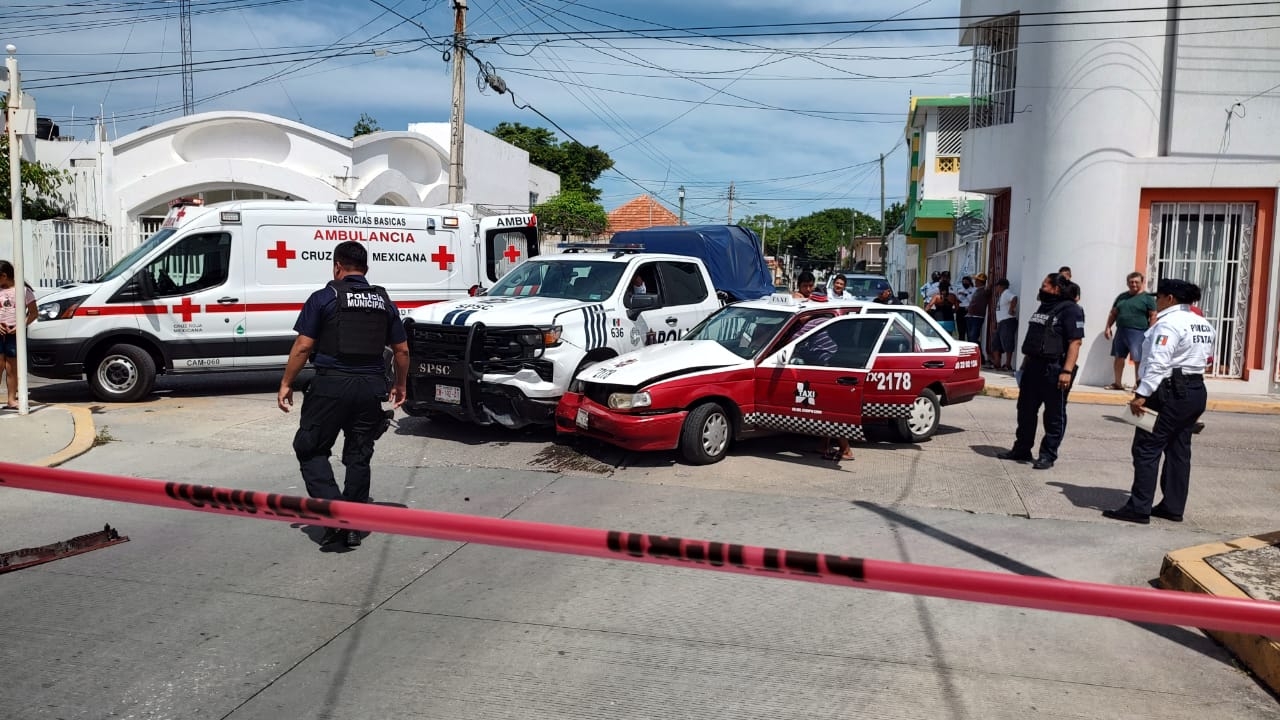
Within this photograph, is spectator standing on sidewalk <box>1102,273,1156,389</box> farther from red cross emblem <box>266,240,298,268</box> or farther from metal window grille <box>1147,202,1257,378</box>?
red cross emblem <box>266,240,298,268</box>

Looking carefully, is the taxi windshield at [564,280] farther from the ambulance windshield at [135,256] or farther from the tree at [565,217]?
the tree at [565,217]

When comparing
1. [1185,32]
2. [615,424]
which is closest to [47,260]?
[615,424]

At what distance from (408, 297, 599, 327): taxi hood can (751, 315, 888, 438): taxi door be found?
7.00 feet

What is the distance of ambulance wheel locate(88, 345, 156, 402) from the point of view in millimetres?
11578

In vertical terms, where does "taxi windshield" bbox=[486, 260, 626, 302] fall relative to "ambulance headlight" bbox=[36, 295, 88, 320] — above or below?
above

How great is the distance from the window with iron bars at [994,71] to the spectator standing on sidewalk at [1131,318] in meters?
4.04

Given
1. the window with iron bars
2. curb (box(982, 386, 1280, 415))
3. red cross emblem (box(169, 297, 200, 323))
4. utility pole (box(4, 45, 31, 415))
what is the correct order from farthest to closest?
the window with iron bars, curb (box(982, 386, 1280, 415)), red cross emblem (box(169, 297, 200, 323)), utility pole (box(4, 45, 31, 415))

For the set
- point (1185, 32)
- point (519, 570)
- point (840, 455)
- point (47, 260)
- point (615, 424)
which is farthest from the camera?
point (47, 260)

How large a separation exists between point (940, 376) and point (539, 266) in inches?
181

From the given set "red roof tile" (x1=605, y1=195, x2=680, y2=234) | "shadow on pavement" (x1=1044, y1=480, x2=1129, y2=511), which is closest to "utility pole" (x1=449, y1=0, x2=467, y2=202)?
"shadow on pavement" (x1=1044, y1=480, x2=1129, y2=511)

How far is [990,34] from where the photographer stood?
57.1ft

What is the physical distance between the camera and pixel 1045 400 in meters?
8.77

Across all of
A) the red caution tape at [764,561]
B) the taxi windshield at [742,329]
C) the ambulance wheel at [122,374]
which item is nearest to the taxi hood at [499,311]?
the taxi windshield at [742,329]

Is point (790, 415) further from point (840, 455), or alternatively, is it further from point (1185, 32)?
point (1185, 32)
